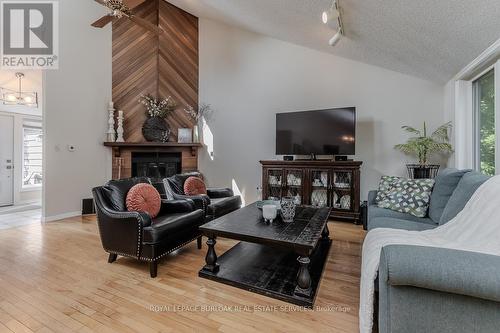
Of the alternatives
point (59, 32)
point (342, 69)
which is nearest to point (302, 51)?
point (342, 69)

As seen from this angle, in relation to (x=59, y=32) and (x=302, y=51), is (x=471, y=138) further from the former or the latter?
(x=59, y=32)

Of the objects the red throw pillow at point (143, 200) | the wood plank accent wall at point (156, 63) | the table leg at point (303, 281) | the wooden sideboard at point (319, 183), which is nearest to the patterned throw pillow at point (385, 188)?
the wooden sideboard at point (319, 183)

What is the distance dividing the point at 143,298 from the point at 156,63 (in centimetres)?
467

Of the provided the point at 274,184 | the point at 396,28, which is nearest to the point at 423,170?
the point at 396,28

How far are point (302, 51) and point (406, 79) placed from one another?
180cm

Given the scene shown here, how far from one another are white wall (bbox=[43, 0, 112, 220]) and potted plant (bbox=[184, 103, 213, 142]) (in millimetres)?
1589

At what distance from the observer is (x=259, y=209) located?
2785 millimetres

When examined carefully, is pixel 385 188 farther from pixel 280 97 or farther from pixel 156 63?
pixel 156 63

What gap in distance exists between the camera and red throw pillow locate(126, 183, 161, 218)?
2.53m

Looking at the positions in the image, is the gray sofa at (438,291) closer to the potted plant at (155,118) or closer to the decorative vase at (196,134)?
the decorative vase at (196,134)

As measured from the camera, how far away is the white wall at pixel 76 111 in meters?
4.12

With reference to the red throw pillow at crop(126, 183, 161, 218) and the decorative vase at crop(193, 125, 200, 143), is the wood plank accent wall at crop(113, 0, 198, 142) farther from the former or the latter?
the red throw pillow at crop(126, 183, 161, 218)

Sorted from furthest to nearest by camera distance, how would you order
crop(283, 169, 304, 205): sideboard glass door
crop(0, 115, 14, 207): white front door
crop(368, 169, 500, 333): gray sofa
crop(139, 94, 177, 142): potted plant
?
crop(0, 115, 14, 207): white front door, crop(139, 94, 177, 142): potted plant, crop(283, 169, 304, 205): sideboard glass door, crop(368, 169, 500, 333): gray sofa

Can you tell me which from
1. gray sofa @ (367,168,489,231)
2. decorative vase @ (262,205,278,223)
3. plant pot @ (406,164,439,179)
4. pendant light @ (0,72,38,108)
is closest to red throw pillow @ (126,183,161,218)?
decorative vase @ (262,205,278,223)
